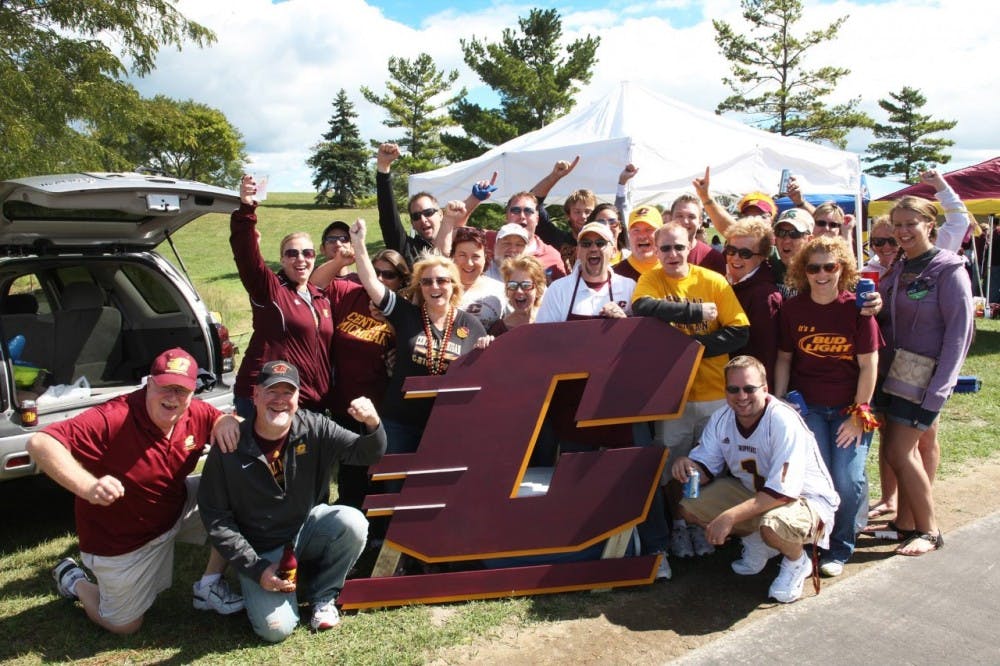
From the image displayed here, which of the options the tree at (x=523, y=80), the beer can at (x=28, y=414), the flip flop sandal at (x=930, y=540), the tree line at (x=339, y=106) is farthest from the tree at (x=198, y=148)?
the flip flop sandal at (x=930, y=540)

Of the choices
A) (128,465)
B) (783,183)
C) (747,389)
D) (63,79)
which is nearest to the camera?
(128,465)

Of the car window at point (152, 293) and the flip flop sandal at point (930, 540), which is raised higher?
the car window at point (152, 293)

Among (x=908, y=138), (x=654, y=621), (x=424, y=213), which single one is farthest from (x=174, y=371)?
(x=908, y=138)

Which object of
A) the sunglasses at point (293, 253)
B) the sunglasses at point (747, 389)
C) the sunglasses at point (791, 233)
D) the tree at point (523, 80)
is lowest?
the sunglasses at point (747, 389)

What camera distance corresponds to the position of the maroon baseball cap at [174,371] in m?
3.14

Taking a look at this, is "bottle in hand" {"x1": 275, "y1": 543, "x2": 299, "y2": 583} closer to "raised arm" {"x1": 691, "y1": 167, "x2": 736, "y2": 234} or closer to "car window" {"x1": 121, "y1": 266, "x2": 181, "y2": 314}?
"car window" {"x1": 121, "y1": 266, "x2": 181, "y2": 314}

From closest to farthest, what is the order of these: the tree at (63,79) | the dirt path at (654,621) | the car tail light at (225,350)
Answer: the dirt path at (654,621), the car tail light at (225,350), the tree at (63,79)

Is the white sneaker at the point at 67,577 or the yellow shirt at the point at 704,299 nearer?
the white sneaker at the point at 67,577

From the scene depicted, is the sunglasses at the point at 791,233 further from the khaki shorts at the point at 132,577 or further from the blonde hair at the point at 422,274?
the khaki shorts at the point at 132,577

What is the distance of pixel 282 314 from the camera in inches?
150

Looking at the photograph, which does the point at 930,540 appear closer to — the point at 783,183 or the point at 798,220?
the point at 798,220

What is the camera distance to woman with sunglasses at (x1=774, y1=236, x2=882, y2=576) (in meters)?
3.59

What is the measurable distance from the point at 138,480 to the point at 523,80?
85.2 ft

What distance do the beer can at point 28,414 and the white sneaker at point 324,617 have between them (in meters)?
1.95
